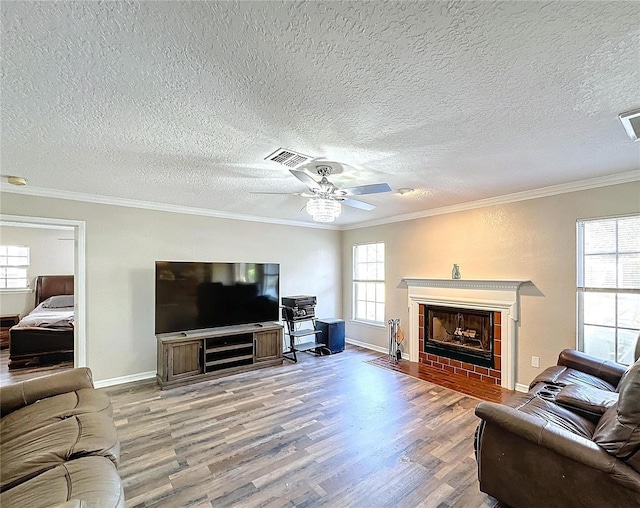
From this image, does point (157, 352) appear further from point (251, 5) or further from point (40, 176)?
point (251, 5)

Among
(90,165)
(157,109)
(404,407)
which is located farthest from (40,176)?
(404,407)

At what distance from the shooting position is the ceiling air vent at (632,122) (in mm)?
1922

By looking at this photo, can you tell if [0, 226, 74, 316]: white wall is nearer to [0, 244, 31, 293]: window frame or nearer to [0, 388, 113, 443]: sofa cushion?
[0, 244, 31, 293]: window frame

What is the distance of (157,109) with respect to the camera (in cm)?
189

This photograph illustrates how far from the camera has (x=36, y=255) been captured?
271 inches

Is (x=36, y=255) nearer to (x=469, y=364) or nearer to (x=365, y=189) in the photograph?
(x=365, y=189)

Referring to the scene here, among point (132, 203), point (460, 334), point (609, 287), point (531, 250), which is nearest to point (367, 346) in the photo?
point (460, 334)

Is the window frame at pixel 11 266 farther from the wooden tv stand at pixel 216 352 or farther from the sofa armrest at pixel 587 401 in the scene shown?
the sofa armrest at pixel 587 401

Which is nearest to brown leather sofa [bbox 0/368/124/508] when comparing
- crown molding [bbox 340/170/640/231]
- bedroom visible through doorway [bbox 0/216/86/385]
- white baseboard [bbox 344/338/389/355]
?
bedroom visible through doorway [bbox 0/216/86/385]

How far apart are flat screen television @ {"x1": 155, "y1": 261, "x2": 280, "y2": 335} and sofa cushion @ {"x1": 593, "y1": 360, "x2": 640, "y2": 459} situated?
4186 mm

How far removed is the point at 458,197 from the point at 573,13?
3.09 m

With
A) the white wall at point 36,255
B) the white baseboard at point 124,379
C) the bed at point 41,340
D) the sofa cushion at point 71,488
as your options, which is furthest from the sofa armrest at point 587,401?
the white wall at point 36,255

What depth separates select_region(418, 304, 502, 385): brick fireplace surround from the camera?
13.6ft

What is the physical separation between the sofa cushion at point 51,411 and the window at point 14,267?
242 inches
